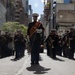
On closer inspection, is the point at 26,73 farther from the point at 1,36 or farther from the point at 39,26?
the point at 1,36

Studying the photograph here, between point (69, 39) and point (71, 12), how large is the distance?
226ft

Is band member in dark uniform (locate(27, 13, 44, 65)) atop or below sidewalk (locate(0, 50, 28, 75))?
atop

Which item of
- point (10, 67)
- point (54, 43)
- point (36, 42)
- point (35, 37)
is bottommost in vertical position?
point (10, 67)

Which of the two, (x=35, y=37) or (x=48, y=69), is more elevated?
(x=35, y=37)

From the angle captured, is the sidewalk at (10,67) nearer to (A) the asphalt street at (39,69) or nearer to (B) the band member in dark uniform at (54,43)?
(A) the asphalt street at (39,69)

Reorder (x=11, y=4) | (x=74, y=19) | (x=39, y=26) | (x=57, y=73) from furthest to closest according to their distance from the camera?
(x=11, y=4) → (x=74, y=19) → (x=39, y=26) → (x=57, y=73)

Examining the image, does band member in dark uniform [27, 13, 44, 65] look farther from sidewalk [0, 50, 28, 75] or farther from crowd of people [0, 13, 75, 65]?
sidewalk [0, 50, 28, 75]

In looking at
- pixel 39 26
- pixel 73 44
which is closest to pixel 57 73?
pixel 39 26

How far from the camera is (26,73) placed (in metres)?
11.7

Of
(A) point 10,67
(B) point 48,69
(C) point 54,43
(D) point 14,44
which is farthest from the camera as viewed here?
(D) point 14,44

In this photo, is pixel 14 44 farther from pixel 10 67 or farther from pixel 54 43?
pixel 10 67

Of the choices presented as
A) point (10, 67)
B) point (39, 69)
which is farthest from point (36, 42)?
point (39, 69)

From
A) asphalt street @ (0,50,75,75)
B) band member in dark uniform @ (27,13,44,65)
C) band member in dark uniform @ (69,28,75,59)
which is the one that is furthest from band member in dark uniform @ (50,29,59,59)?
band member in dark uniform @ (27,13,44,65)

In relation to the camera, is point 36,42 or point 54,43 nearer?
point 36,42
